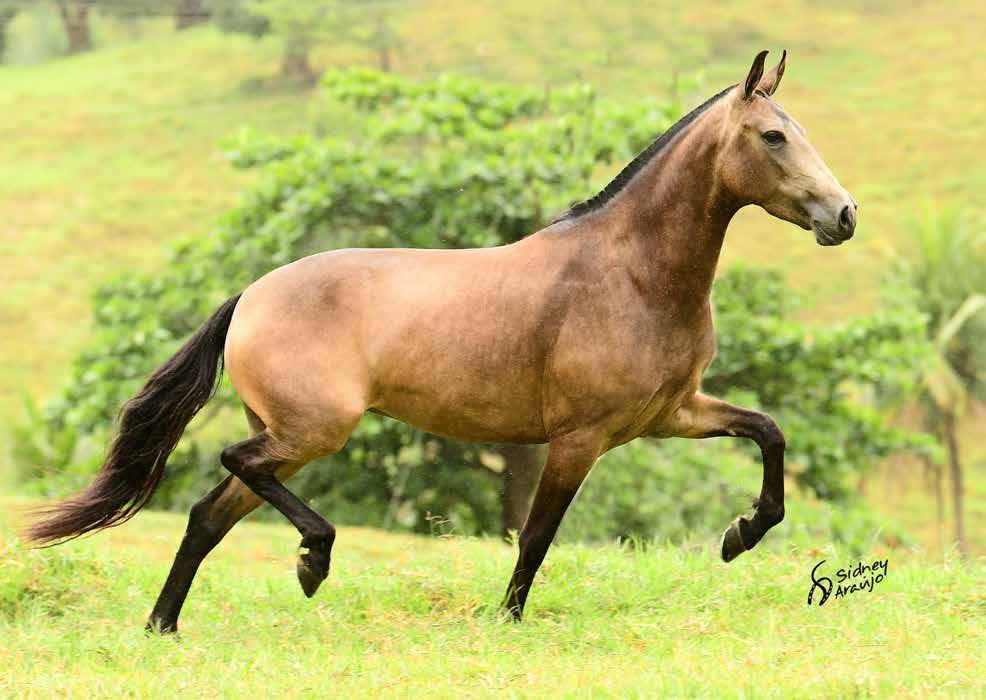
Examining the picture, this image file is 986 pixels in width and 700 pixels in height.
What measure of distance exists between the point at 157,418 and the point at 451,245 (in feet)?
21.7

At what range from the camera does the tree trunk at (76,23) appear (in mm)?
38469

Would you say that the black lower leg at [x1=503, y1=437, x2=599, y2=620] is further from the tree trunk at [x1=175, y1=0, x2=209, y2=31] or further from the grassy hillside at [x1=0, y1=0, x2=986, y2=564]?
the tree trunk at [x1=175, y1=0, x2=209, y2=31]

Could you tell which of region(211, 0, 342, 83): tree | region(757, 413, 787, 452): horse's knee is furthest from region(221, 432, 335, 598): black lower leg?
region(211, 0, 342, 83): tree

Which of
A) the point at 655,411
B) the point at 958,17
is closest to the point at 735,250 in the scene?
the point at 958,17

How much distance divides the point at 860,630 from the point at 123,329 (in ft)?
29.8

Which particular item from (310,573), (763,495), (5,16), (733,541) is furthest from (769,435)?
(5,16)

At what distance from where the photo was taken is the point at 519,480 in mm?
11172

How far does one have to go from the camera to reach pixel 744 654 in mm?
4648

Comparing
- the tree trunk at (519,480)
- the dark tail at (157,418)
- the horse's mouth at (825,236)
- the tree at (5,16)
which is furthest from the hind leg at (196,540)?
the tree at (5,16)

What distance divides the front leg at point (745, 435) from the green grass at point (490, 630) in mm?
329

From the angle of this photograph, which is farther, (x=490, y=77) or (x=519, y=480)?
(x=490, y=77)

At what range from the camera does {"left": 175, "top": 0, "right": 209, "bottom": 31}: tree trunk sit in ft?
108

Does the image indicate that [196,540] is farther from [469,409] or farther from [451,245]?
[451,245]

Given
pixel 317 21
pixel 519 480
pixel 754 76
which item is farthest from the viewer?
pixel 317 21
